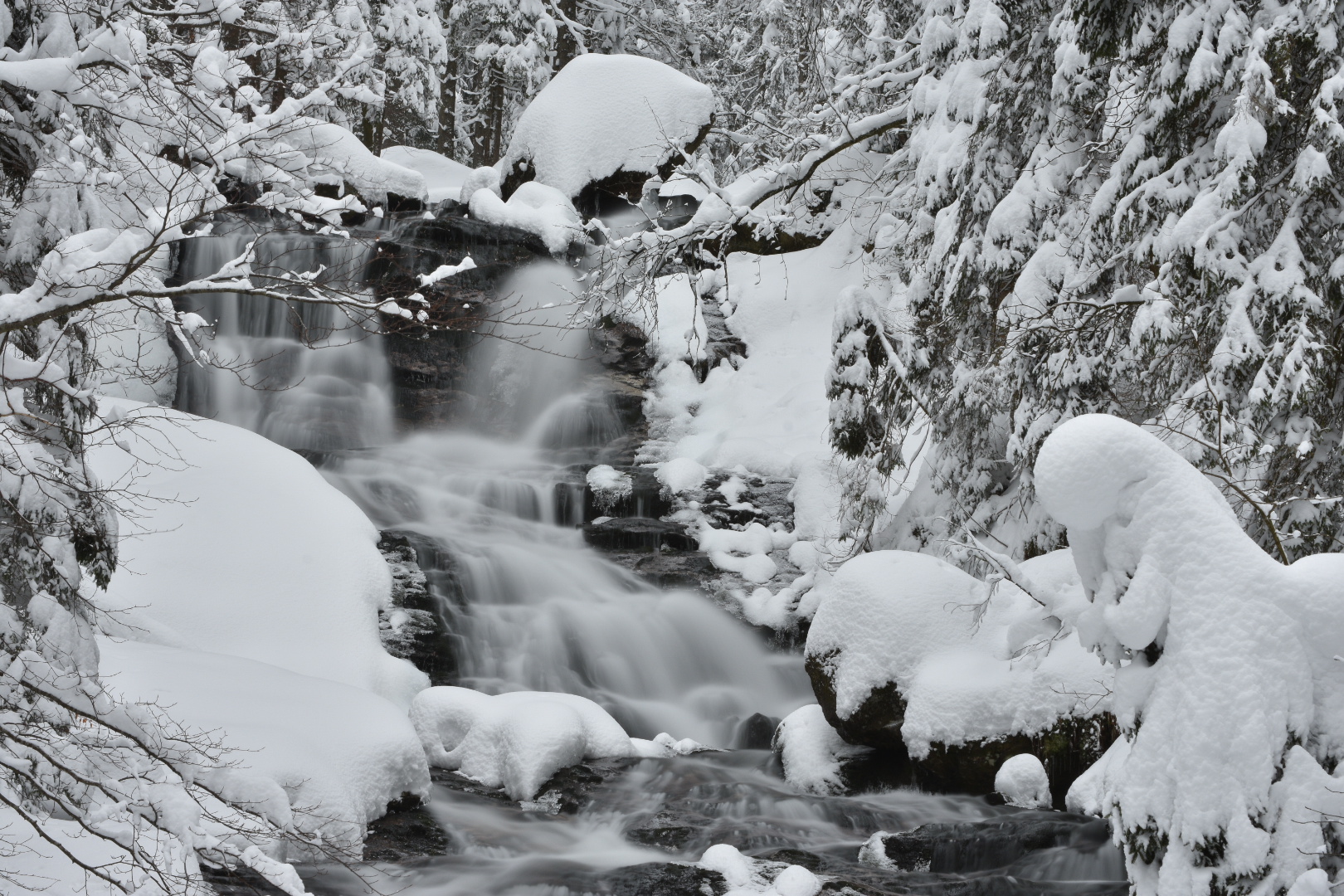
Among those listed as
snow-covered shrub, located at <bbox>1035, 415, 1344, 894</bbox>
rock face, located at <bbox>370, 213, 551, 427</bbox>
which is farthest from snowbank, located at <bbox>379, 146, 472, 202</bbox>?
snow-covered shrub, located at <bbox>1035, 415, 1344, 894</bbox>

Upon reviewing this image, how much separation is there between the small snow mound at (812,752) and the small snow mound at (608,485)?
4.18 m

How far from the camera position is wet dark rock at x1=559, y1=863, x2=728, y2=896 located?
5844mm

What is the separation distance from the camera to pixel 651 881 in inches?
234

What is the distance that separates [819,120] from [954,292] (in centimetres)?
287

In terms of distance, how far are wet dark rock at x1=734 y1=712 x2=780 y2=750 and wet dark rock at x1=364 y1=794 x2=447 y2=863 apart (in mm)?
3060

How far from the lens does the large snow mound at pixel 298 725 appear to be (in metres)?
6.03

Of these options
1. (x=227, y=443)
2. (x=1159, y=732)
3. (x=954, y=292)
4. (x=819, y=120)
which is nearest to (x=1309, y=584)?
(x=1159, y=732)

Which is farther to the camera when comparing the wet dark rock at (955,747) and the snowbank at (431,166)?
the snowbank at (431,166)

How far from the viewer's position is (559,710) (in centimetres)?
788

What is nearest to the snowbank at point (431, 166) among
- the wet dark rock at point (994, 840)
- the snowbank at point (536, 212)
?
the snowbank at point (536, 212)

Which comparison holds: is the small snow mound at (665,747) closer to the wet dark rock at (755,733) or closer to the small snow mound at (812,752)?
the wet dark rock at (755,733)

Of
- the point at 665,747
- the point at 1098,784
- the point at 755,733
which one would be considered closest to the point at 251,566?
the point at 665,747

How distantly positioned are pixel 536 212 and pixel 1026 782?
10222mm

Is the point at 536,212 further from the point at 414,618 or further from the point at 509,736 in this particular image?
the point at 509,736
